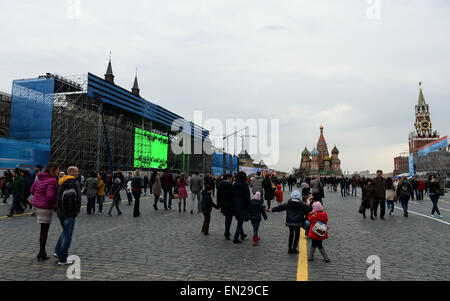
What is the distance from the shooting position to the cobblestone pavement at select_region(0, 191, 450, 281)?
15.4ft

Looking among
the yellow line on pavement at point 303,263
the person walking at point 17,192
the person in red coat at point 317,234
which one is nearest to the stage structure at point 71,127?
the person walking at point 17,192

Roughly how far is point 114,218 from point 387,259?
872 centimetres

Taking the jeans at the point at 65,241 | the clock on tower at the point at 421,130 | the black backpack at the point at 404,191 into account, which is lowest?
the jeans at the point at 65,241

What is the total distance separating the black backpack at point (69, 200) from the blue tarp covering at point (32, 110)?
38.2m

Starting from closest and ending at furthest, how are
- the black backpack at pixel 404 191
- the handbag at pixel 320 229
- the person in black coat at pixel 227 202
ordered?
the handbag at pixel 320 229 < the person in black coat at pixel 227 202 < the black backpack at pixel 404 191

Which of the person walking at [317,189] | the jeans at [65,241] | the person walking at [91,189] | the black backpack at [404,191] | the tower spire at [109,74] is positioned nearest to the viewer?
the jeans at [65,241]

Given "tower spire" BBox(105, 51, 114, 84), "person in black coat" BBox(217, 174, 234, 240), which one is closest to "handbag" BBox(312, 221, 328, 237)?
"person in black coat" BBox(217, 174, 234, 240)

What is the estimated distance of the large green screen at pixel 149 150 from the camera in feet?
193

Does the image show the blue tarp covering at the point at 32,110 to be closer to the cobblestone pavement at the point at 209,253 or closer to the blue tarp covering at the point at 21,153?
the blue tarp covering at the point at 21,153

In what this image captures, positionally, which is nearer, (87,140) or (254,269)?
(254,269)

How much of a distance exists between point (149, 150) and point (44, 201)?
5884 cm
